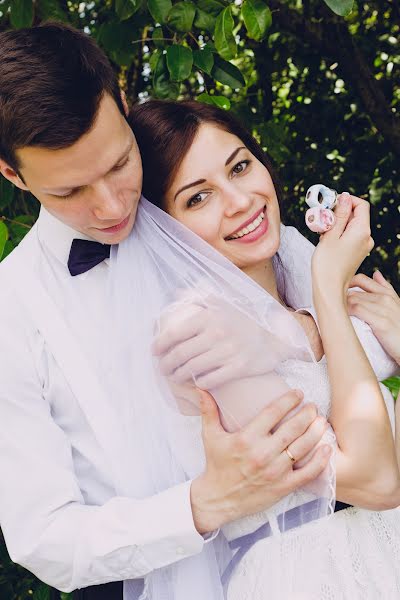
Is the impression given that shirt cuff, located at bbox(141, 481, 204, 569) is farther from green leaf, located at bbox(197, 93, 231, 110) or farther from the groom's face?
green leaf, located at bbox(197, 93, 231, 110)

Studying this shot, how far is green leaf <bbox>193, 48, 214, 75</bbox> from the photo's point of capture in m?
2.53

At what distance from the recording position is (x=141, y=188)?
1.85 m

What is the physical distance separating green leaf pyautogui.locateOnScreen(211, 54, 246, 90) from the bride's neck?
0.80 metres

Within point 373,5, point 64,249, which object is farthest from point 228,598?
point 373,5

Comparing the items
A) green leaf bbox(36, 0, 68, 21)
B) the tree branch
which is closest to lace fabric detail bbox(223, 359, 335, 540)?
green leaf bbox(36, 0, 68, 21)

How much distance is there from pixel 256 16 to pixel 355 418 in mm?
1419

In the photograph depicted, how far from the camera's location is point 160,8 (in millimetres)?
2381

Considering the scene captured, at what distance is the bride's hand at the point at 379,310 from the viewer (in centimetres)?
196

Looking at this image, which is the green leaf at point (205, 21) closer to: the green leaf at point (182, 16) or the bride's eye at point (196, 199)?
the green leaf at point (182, 16)

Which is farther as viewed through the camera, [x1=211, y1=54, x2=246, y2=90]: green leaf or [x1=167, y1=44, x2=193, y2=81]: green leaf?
[x1=211, y1=54, x2=246, y2=90]: green leaf

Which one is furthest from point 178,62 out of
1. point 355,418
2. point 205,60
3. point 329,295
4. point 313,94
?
point 313,94

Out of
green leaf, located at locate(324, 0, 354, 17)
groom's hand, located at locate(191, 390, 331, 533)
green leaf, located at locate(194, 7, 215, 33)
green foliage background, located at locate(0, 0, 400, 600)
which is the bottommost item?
green foliage background, located at locate(0, 0, 400, 600)

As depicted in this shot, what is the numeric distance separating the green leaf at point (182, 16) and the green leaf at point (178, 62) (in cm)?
7

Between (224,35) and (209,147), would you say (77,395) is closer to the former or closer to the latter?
(209,147)
